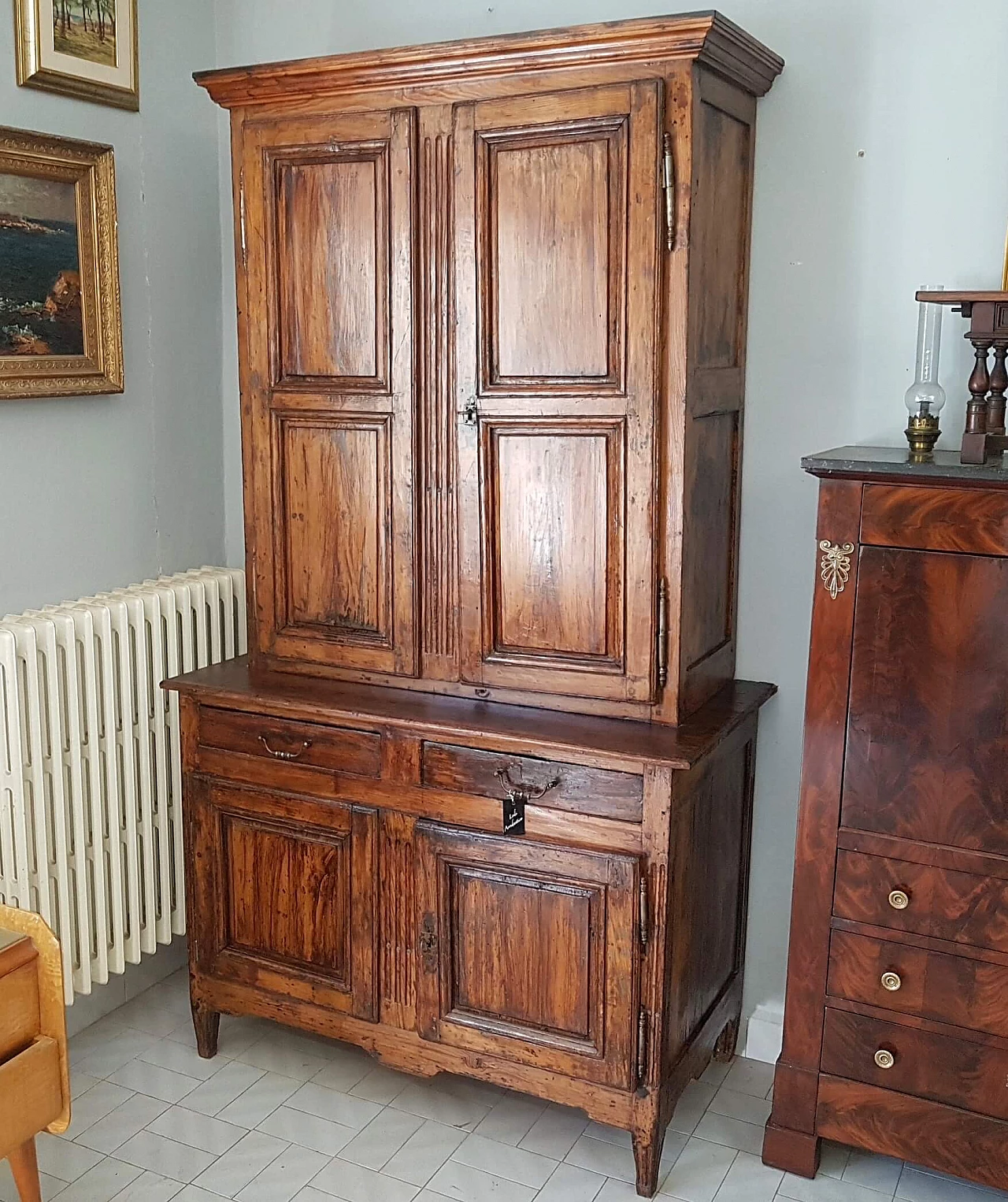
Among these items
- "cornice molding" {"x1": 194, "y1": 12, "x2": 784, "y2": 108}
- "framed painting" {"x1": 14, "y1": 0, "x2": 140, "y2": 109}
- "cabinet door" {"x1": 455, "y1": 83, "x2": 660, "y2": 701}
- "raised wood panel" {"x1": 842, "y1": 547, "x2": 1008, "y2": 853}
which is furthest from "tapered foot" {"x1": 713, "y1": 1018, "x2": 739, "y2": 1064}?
"framed painting" {"x1": 14, "y1": 0, "x2": 140, "y2": 109}

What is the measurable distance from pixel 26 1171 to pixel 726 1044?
1.50 meters

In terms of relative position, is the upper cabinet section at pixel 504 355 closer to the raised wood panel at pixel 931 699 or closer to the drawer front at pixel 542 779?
the drawer front at pixel 542 779

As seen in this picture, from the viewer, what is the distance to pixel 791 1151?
95.8 inches

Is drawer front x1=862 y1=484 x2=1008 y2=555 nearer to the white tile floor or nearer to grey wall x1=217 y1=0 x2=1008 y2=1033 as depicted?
grey wall x1=217 y1=0 x2=1008 y2=1033

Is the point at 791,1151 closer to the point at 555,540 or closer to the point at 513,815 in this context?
the point at 513,815

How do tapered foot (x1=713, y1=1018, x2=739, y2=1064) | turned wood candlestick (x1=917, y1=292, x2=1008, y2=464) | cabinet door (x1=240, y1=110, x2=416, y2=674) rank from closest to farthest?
turned wood candlestick (x1=917, y1=292, x2=1008, y2=464), cabinet door (x1=240, y1=110, x2=416, y2=674), tapered foot (x1=713, y1=1018, x2=739, y2=1064)

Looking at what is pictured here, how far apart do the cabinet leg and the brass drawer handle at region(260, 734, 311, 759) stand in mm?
842

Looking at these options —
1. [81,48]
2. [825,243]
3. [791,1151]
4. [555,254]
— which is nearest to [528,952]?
[791,1151]

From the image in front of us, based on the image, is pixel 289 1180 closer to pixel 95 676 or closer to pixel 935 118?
pixel 95 676

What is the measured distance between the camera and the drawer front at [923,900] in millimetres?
2178

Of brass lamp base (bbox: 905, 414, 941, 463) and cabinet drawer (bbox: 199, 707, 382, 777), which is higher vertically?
brass lamp base (bbox: 905, 414, 941, 463)

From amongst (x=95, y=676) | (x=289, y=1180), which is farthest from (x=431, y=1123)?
(x=95, y=676)

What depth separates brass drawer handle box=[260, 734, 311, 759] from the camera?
2586mm

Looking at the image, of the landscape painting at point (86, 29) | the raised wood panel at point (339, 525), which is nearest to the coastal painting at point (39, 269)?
the landscape painting at point (86, 29)
